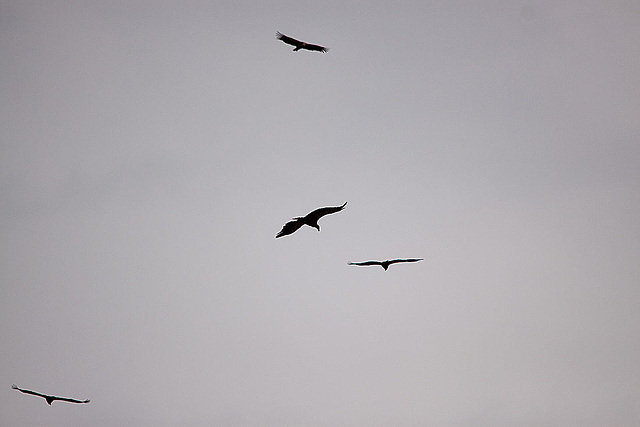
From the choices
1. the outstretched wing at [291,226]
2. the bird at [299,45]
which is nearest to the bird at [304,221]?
the outstretched wing at [291,226]

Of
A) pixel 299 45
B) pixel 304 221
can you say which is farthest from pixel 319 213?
pixel 299 45

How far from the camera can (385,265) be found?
37.0 meters

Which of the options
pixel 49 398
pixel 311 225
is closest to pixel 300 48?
pixel 311 225

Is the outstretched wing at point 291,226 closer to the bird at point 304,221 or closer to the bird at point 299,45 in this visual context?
the bird at point 304,221

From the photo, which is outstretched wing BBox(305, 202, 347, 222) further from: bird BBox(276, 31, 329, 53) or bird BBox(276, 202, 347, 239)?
bird BBox(276, 31, 329, 53)

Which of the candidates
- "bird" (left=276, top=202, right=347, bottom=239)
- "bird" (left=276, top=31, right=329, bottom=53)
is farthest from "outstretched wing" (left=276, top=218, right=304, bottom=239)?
"bird" (left=276, top=31, right=329, bottom=53)

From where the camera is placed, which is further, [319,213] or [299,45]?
[299,45]

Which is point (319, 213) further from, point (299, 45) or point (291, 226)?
point (299, 45)

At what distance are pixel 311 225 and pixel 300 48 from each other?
12.9 meters

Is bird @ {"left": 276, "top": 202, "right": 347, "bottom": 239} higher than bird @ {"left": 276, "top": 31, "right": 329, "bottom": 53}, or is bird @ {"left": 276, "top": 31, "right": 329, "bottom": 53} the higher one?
bird @ {"left": 276, "top": 31, "right": 329, "bottom": 53}

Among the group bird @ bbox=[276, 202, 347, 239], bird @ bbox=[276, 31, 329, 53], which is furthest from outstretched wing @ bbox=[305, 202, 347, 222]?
bird @ bbox=[276, 31, 329, 53]

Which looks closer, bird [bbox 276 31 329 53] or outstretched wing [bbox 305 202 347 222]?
outstretched wing [bbox 305 202 347 222]

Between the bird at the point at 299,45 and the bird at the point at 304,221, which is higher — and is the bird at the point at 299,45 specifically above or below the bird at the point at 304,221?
above

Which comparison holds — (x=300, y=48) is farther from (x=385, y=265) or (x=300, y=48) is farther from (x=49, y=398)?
(x=49, y=398)
